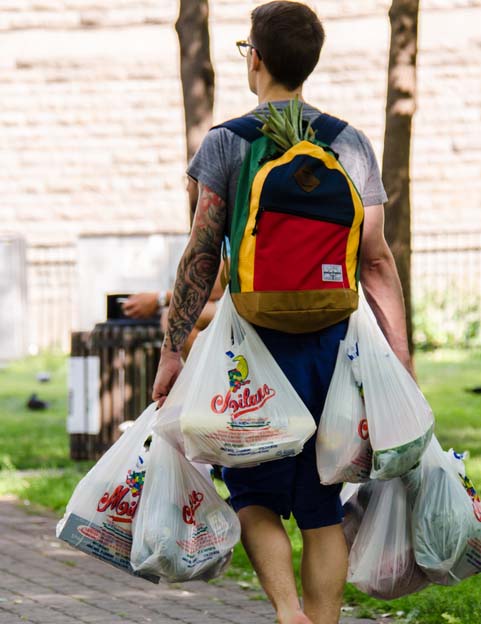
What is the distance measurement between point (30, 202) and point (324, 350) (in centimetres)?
1904

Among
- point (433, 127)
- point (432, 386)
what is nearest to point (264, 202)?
point (432, 386)

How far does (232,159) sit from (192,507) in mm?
1064

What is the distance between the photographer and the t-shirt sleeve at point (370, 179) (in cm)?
427

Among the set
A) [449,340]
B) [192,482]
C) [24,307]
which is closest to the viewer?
[192,482]

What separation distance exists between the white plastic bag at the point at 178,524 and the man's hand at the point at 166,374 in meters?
0.14

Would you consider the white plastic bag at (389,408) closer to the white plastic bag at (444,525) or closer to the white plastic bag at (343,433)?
the white plastic bag at (343,433)

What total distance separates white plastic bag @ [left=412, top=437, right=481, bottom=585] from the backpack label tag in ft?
2.43

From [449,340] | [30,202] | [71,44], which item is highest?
[71,44]

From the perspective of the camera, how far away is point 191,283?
428 cm

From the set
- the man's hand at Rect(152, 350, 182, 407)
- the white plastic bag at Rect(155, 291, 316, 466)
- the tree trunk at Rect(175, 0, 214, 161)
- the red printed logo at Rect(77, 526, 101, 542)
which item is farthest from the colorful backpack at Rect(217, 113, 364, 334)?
the tree trunk at Rect(175, 0, 214, 161)

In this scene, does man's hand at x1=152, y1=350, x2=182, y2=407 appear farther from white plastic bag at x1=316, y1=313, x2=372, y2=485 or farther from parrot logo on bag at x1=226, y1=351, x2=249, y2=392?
white plastic bag at x1=316, y1=313, x2=372, y2=485

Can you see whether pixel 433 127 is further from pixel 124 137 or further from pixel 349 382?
pixel 349 382

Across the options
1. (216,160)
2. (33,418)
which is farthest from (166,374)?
(33,418)

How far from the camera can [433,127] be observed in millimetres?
21922
